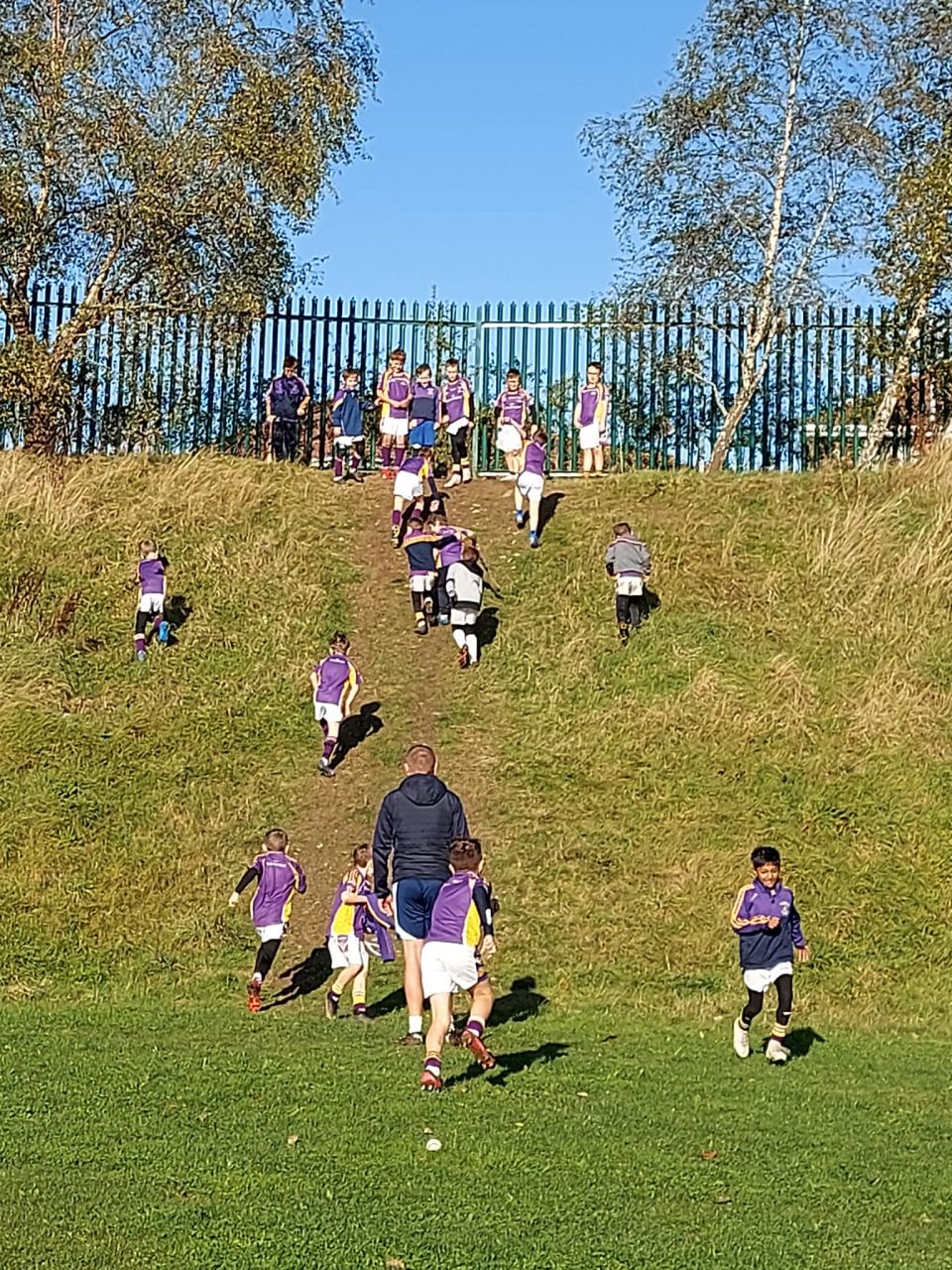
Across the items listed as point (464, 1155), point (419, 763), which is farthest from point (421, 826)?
point (464, 1155)

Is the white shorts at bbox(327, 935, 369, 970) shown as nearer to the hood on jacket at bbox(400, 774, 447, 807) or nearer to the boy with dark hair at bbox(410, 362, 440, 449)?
the hood on jacket at bbox(400, 774, 447, 807)

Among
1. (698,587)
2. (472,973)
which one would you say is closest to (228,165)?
(698,587)

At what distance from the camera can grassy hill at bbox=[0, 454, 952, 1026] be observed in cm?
1502

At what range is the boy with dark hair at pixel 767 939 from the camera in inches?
451

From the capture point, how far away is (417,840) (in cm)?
1104

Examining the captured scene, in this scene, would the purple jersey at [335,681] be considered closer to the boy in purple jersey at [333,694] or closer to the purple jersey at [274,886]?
the boy in purple jersey at [333,694]

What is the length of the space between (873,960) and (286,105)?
17312mm

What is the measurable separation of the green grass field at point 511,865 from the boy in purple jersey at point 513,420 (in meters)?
0.82

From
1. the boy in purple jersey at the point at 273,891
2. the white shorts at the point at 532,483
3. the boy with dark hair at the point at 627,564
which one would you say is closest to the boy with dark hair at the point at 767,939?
the boy in purple jersey at the point at 273,891

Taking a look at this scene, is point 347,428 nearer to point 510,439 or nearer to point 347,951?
point 510,439

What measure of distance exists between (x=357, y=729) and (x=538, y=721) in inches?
79.8

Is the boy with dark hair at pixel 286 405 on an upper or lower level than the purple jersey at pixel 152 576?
upper

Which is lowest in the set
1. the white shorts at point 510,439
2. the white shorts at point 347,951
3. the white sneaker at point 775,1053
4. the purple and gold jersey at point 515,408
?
the white sneaker at point 775,1053

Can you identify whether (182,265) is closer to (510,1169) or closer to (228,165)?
(228,165)
